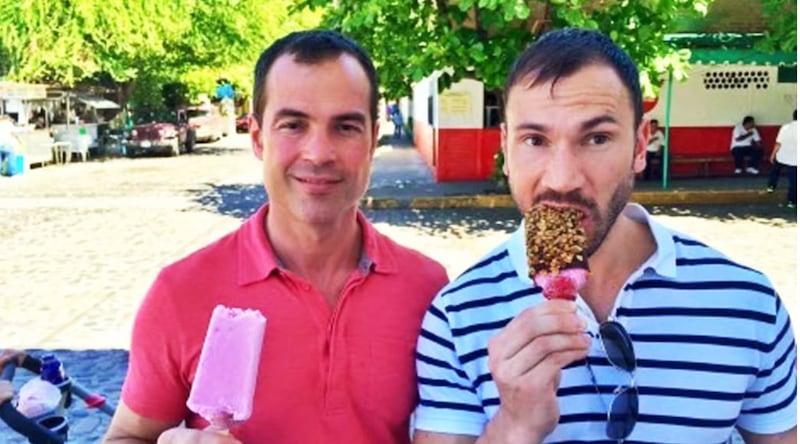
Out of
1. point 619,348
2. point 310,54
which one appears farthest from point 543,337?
point 310,54

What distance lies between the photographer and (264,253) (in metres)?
2.35

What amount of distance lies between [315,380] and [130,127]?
108 feet

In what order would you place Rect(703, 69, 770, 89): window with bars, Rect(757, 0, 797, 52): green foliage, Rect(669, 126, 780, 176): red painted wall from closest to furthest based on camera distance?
Rect(757, 0, 797, 52): green foliage < Rect(703, 69, 770, 89): window with bars < Rect(669, 126, 780, 176): red painted wall

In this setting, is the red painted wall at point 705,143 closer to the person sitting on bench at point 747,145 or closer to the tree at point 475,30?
the person sitting on bench at point 747,145

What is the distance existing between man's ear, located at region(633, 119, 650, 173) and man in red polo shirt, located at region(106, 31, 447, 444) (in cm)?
68

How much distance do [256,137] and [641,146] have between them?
1.13 m

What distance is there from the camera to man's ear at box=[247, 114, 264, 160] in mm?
2469

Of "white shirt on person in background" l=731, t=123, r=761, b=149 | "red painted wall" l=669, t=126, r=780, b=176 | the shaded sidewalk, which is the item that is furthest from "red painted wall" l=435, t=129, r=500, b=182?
"white shirt on person in background" l=731, t=123, r=761, b=149

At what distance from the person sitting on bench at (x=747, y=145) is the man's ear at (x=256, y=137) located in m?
18.4

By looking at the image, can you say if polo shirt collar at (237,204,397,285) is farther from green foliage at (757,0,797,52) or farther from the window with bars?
the window with bars

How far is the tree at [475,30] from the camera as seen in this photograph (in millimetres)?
12820

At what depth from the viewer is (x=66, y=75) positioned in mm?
28594

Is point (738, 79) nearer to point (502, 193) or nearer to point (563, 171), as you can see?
point (502, 193)

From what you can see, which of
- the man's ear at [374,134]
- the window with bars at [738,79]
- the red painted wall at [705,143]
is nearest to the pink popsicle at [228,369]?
the man's ear at [374,134]
